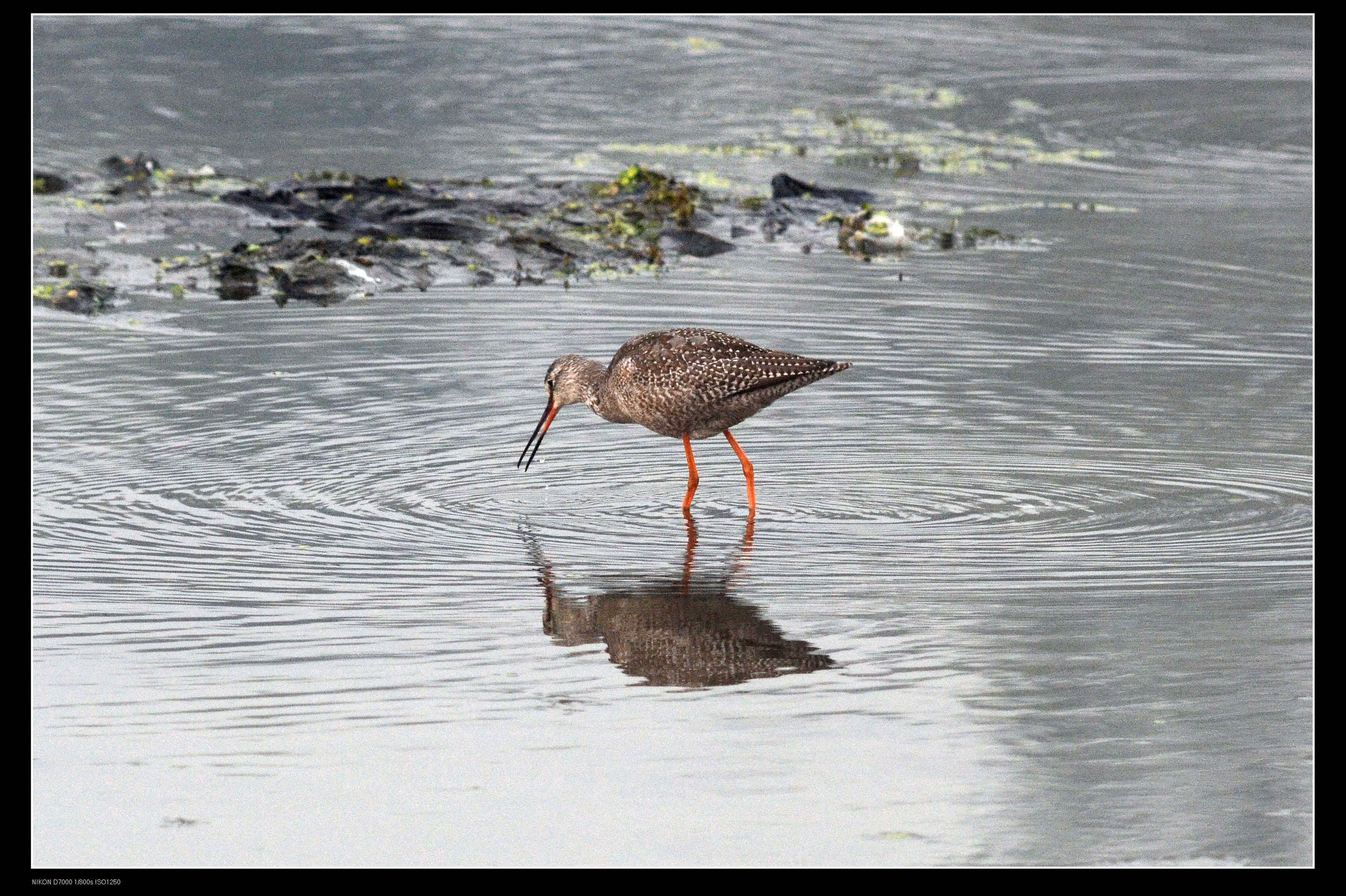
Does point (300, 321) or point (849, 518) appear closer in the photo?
point (849, 518)

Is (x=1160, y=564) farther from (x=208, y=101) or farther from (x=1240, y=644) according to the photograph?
(x=208, y=101)

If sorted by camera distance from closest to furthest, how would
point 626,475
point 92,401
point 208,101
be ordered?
point 626,475 < point 92,401 < point 208,101

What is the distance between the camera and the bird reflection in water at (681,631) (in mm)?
7215

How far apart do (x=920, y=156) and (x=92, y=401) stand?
12.0 meters

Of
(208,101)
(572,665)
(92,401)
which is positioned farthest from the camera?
(208,101)

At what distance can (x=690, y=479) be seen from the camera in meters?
10.3

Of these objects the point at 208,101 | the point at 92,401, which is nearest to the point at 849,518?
the point at 92,401

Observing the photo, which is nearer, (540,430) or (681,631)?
(681,631)

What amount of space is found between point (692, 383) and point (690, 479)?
0.59 m

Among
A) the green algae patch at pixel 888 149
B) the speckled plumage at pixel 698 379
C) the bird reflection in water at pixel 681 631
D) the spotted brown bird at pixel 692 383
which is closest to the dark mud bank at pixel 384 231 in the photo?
the green algae patch at pixel 888 149

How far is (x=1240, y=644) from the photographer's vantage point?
752cm

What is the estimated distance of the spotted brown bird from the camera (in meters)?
9.98

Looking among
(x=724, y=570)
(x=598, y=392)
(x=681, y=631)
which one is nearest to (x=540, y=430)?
(x=598, y=392)

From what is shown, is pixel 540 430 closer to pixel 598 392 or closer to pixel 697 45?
pixel 598 392
